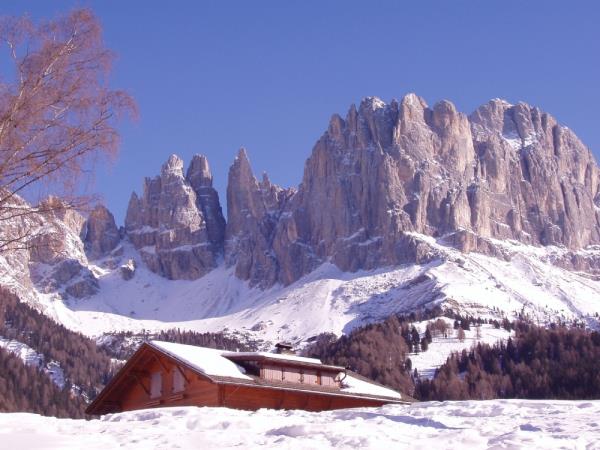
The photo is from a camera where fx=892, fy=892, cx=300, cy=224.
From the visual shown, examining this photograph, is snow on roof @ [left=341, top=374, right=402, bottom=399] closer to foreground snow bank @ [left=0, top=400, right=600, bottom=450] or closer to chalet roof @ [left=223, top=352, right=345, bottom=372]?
chalet roof @ [left=223, top=352, right=345, bottom=372]

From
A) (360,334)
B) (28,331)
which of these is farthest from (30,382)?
(360,334)

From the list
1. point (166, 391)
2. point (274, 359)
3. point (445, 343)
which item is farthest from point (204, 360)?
point (445, 343)

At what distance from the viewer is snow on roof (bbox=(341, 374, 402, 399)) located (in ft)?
149

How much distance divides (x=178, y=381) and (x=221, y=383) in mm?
3407

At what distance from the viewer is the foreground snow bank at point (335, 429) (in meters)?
15.6

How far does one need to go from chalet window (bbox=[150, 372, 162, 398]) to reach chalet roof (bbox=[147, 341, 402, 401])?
1574 millimetres

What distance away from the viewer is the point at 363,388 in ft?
154

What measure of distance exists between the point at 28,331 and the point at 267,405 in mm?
144889

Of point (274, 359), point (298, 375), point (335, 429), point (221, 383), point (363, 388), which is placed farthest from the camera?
point (363, 388)

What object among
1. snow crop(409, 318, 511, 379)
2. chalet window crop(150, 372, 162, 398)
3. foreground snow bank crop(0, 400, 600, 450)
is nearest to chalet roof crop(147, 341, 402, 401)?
chalet window crop(150, 372, 162, 398)

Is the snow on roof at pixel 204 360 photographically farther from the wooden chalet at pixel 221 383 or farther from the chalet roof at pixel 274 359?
the chalet roof at pixel 274 359

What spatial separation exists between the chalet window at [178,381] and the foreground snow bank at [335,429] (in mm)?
16872

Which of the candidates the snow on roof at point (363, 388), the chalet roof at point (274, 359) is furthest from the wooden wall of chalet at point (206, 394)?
the snow on roof at point (363, 388)

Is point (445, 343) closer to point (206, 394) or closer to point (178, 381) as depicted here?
point (178, 381)
